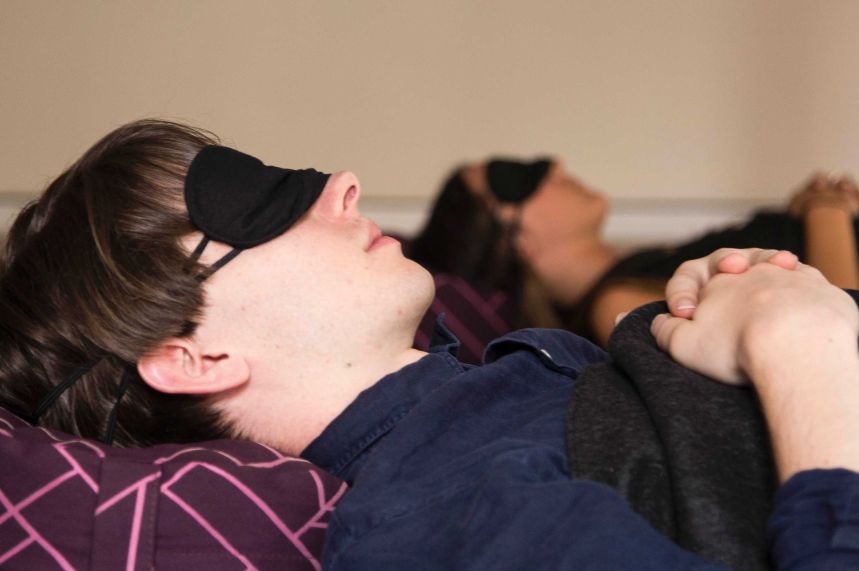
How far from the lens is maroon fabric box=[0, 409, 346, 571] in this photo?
1006 mm

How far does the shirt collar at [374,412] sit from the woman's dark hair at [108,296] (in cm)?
14

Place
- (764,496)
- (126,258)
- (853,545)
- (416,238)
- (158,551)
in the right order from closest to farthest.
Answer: (853,545)
(764,496)
(158,551)
(126,258)
(416,238)

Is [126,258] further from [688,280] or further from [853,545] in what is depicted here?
[853,545]

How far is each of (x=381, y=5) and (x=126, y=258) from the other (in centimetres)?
195

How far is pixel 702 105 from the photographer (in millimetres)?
3068

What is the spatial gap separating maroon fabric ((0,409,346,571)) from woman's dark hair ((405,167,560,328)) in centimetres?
135

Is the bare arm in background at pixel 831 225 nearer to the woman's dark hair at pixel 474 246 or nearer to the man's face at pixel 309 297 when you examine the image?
the woman's dark hair at pixel 474 246

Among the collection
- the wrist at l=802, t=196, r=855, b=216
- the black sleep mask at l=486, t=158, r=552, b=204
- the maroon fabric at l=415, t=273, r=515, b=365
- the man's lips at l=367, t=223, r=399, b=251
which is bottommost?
the maroon fabric at l=415, t=273, r=515, b=365

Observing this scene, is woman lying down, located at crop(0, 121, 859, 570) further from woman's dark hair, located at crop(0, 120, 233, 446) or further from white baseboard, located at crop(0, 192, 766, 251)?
white baseboard, located at crop(0, 192, 766, 251)

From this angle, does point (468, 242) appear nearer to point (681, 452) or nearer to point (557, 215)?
point (557, 215)

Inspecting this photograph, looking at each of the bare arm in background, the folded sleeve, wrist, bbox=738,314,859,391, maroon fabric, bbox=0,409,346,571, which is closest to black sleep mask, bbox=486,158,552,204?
the bare arm in background

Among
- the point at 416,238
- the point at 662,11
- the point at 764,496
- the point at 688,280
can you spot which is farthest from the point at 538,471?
the point at 662,11

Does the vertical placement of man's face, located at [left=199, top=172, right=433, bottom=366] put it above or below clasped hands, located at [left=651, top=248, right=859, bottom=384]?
below

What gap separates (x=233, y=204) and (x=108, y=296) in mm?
167
